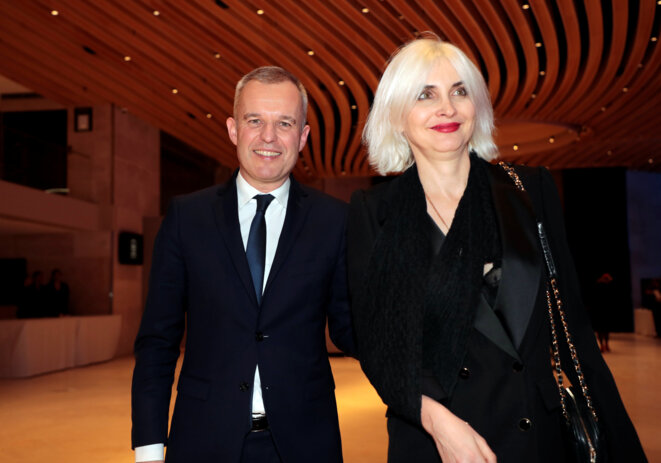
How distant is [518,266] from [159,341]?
1.06 m

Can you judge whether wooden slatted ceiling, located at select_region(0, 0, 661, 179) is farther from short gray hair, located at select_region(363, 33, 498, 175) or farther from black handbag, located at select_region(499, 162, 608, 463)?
black handbag, located at select_region(499, 162, 608, 463)

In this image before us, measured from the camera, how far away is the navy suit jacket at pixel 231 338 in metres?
1.79

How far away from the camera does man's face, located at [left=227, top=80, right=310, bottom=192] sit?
1956 millimetres

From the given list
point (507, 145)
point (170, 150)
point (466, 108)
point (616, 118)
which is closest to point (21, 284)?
point (170, 150)

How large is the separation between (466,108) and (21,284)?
14.2m

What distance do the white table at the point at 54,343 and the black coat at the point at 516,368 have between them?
31.9 feet

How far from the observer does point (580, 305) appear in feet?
4.96

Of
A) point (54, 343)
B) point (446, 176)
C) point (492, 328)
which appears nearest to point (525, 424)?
point (492, 328)

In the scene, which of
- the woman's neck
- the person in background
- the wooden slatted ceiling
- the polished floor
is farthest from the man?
the person in background

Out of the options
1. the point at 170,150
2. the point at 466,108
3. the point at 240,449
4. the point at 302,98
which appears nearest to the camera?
the point at 466,108

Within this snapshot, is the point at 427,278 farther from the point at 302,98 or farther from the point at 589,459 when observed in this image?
the point at 302,98

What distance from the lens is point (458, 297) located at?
1474 mm

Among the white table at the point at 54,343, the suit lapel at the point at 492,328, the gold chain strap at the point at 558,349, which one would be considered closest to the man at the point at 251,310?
the suit lapel at the point at 492,328

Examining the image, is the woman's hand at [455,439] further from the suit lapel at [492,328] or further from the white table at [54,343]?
the white table at [54,343]
